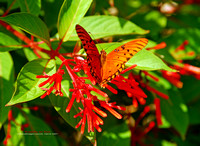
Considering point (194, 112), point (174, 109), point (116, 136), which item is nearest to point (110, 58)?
point (116, 136)

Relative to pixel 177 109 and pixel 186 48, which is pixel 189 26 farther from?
pixel 177 109

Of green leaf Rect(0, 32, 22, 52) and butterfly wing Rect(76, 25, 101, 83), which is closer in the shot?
butterfly wing Rect(76, 25, 101, 83)

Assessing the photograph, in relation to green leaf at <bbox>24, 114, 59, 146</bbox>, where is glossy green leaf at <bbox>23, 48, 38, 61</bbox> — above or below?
above

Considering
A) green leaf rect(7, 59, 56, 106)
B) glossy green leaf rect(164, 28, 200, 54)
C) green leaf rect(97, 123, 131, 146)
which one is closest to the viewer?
green leaf rect(7, 59, 56, 106)

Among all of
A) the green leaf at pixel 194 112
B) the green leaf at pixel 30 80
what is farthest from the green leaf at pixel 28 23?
the green leaf at pixel 194 112

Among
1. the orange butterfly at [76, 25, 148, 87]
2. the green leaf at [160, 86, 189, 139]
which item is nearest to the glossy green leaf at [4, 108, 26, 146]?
the orange butterfly at [76, 25, 148, 87]

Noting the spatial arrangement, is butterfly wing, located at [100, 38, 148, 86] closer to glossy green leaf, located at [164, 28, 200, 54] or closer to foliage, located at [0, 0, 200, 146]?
foliage, located at [0, 0, 200, 146]
